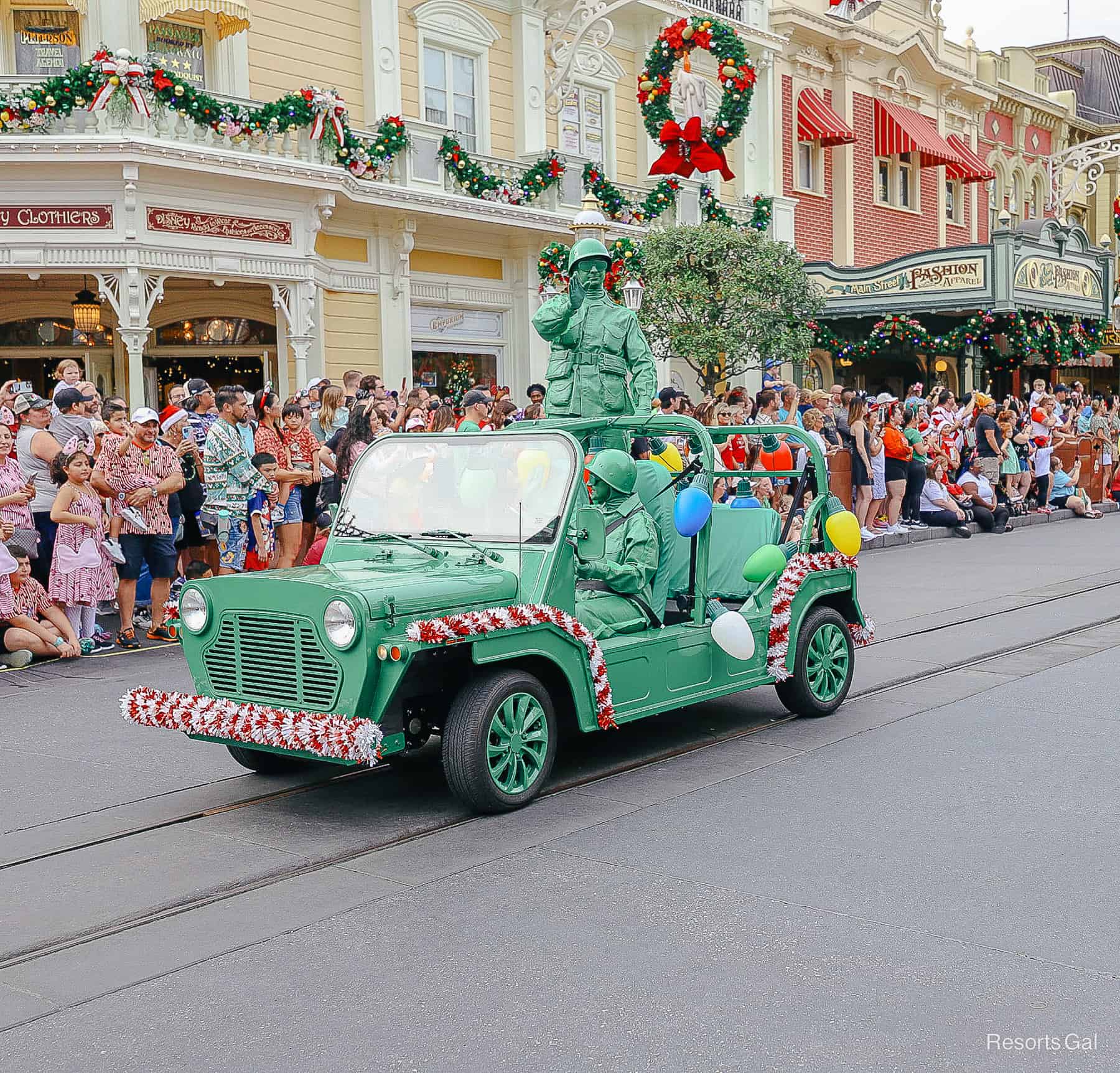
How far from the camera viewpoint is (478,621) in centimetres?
541

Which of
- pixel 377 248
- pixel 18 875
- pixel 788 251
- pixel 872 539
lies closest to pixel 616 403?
pixel 18 875

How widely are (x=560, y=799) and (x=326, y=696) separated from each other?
1.18 metres

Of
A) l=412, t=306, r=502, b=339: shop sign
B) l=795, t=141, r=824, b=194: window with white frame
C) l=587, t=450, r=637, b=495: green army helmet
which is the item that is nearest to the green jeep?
l=587, t=450, r=637, b=495: green army helmet

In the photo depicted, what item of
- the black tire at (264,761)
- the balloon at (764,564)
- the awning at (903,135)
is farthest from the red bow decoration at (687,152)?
the black tire at (264,761)

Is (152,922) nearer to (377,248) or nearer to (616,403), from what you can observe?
(616,403)

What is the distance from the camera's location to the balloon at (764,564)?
709cm

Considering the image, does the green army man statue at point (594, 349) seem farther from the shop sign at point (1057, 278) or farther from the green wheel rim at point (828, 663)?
the shop sign at point (1057, 278)

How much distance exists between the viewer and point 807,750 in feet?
21.7

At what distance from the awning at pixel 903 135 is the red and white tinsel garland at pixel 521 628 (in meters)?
25.8

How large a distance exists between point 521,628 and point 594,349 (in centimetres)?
345

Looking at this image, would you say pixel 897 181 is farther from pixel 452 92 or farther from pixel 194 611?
pixel 194 611

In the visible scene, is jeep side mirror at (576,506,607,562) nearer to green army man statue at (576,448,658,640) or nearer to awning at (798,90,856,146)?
green army man statue at (576,448,658,640)

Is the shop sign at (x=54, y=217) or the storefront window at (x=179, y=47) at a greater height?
the storefront window at (x=179, y=47)

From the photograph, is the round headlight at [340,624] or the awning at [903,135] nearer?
the round headlight at [340,624]
